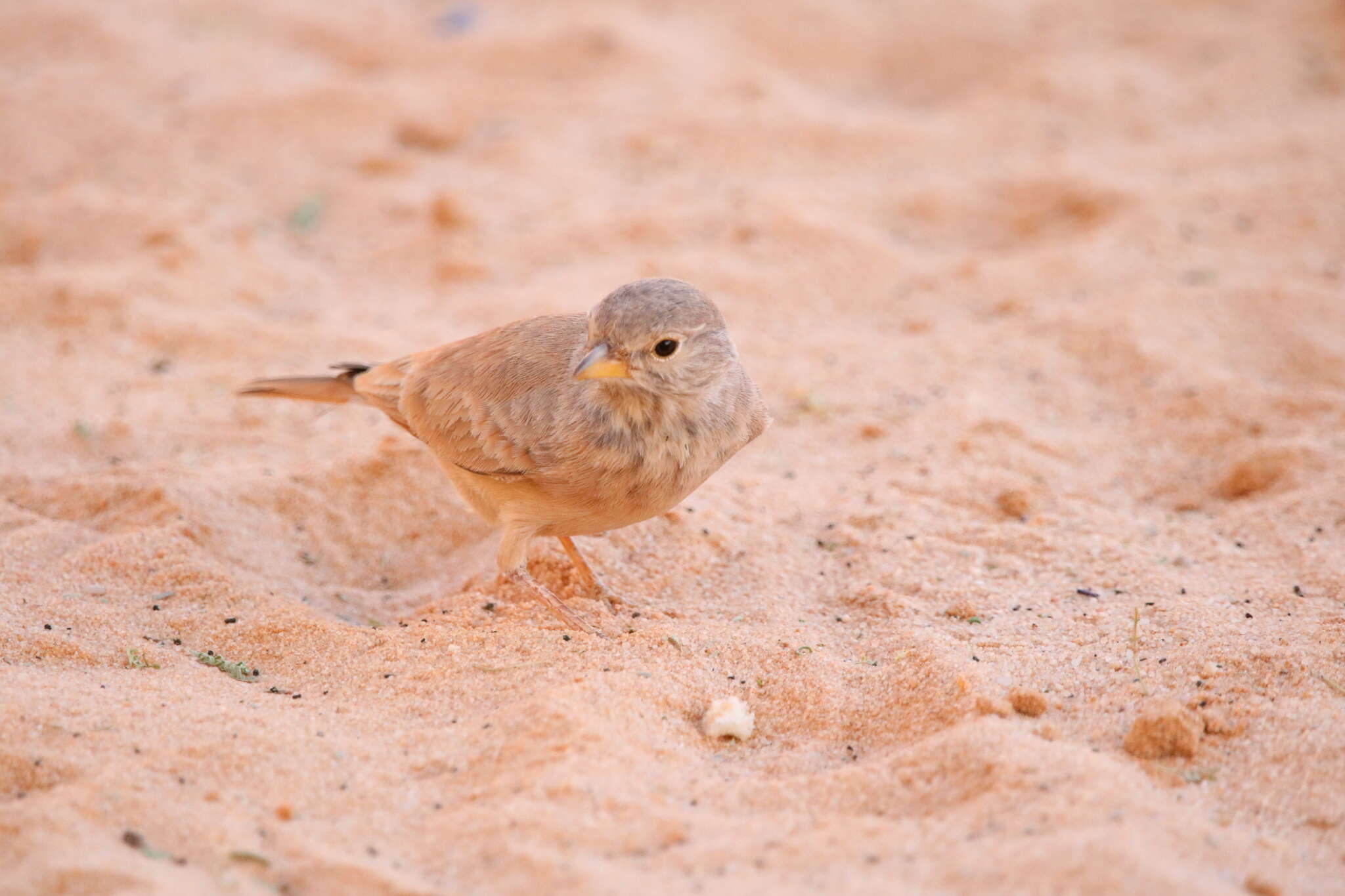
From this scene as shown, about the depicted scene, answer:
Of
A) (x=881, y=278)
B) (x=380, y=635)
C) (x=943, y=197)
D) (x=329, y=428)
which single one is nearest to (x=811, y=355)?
(x=881, y=278)

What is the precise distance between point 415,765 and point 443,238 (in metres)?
4.54

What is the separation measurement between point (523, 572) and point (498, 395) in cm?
60

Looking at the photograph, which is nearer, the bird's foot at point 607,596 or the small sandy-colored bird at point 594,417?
the small sandy-colored bird at point 594,417

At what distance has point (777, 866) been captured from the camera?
8.12 feet

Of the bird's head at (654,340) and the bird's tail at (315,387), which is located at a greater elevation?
the bird's head at (654,340)

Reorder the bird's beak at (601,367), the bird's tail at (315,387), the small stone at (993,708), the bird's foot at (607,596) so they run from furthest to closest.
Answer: the bird's tail at (315,387) < the bird's foot at (607,596) < the bird's beak at (601,367) < the small stone at (993,708)

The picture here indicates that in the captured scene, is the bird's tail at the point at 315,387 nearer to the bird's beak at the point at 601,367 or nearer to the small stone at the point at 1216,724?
the bird's beak at the point at 601,367

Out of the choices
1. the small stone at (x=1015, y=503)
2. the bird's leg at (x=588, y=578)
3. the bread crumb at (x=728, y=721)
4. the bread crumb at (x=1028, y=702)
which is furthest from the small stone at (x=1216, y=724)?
the bird's leg at (x=588, y=578)

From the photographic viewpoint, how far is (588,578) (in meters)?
4.00

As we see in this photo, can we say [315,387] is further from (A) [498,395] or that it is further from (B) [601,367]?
(B) [601,367]

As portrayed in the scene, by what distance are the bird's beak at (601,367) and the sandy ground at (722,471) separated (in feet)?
2.73

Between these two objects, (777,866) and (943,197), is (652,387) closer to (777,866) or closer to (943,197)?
(777,866)

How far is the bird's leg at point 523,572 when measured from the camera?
3.69 metres

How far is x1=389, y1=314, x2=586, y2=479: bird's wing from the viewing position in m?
3.63
